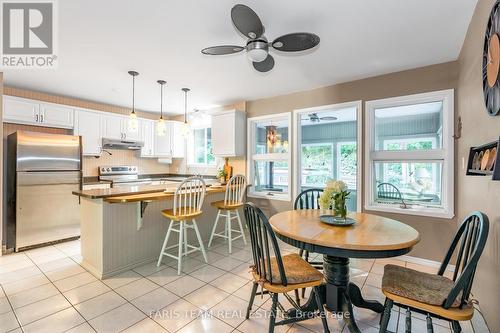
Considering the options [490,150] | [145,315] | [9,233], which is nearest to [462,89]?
[490,150]

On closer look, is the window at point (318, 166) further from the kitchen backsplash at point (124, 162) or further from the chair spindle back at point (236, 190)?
the kitchen backsplash at point (124, 162)

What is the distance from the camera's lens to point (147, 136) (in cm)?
521

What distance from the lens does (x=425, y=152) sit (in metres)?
Answer: 2.97

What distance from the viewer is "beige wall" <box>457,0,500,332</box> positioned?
5.27 feet

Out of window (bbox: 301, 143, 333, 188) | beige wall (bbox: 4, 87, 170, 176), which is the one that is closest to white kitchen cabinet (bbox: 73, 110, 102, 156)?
beige wall (bbox: 4, 87, 170, 176)

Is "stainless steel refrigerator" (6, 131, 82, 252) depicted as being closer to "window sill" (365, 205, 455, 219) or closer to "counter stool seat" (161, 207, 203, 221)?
"counter stool seat" (161, 207, 203, 221)

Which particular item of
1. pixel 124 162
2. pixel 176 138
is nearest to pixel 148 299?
pixel 124 162

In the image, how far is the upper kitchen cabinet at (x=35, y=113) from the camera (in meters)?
3.56

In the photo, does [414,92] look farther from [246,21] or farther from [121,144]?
[121,144]

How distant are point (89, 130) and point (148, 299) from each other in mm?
3448

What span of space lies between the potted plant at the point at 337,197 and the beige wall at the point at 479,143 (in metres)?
0.93

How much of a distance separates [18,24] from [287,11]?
2.38 meters

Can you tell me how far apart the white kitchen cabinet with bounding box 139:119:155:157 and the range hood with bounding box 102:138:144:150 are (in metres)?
0.14

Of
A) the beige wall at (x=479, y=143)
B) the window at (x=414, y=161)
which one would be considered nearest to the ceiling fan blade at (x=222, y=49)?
the beige wall at (x=479, y=143)
